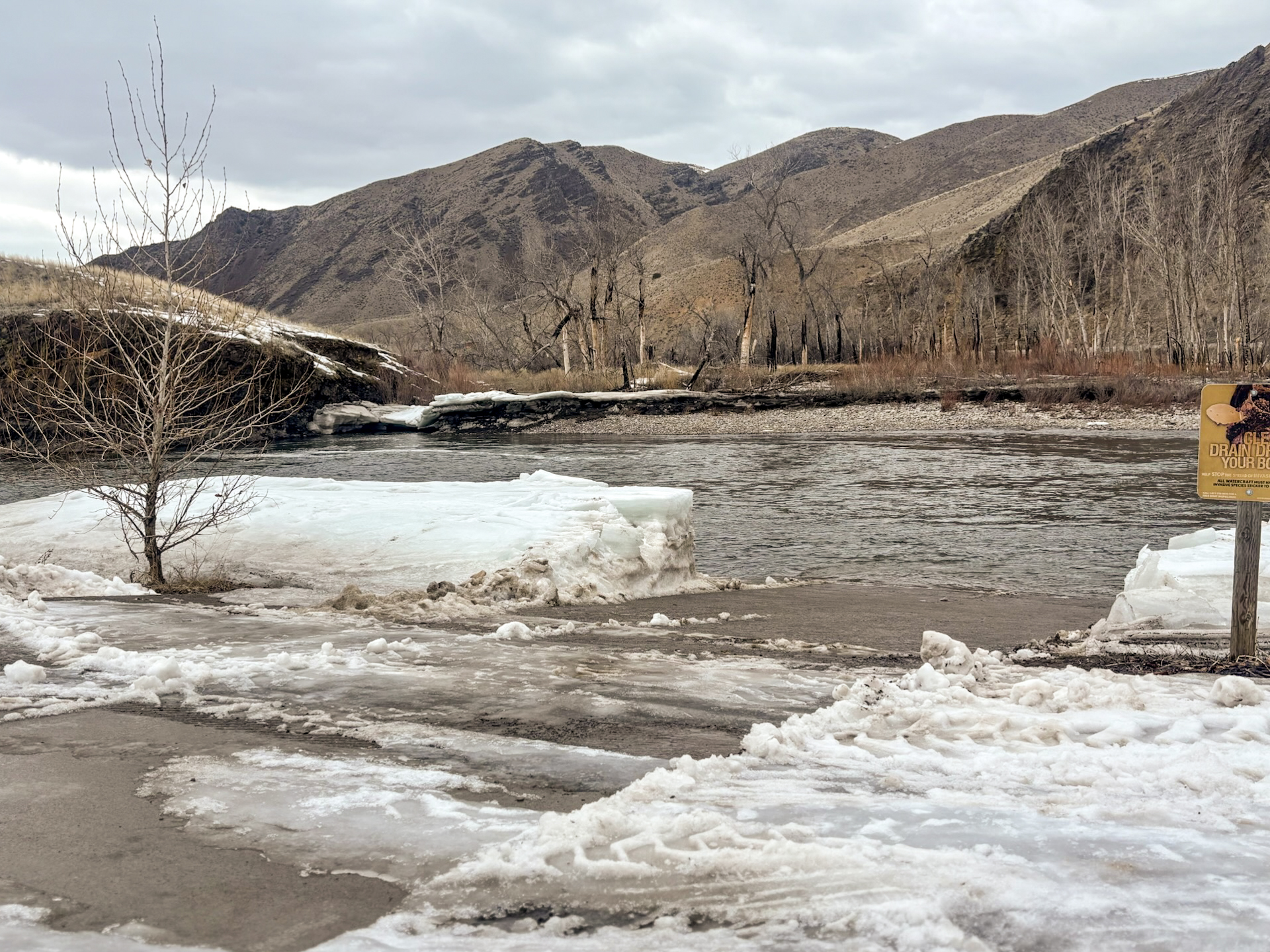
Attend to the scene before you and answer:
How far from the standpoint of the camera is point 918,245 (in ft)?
316

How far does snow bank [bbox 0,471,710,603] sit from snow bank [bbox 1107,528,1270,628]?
4.17 metres

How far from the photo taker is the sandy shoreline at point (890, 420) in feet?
98.6

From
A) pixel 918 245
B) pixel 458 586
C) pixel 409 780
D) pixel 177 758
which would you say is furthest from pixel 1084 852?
pixel 918 245

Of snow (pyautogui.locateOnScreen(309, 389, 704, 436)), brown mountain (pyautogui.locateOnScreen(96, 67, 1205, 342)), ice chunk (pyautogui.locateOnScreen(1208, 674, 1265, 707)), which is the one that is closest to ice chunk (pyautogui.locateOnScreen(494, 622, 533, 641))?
→ ice chunk (pyautogui.locateOnScreen(1208, 674, 1265, 707))

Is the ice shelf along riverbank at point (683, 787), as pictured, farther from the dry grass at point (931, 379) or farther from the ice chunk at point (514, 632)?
the dry grass at point (931, 379)

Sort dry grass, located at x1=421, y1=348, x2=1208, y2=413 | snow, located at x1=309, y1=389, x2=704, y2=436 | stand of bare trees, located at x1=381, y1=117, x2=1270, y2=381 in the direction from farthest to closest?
stand of bare trees, located at x1=381, y1=117, x2=1270, y2=381 < snow, located at x1=309, y1=389, x2=704, y2=436 < dry grass, located at x1=421, y1=348, x2=1208, y2=413

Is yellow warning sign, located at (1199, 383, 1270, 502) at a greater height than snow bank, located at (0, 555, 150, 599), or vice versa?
yellow warning sign, located at (1199, 383, 1270, 502)

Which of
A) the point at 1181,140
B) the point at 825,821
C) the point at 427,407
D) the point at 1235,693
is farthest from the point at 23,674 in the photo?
the point at 1181,140

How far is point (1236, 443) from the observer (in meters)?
4.80

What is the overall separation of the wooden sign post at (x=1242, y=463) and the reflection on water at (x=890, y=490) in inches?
186

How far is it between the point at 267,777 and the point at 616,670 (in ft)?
6.94

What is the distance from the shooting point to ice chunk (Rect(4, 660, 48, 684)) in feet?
15.0

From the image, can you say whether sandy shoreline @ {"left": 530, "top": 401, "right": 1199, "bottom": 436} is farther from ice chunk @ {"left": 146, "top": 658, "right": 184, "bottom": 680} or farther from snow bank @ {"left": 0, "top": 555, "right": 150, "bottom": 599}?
ice chunk @ {"left": 146, "top": 658, "right": 184, "bottom": 680}

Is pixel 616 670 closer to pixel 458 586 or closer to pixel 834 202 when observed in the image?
pixel 458 586
